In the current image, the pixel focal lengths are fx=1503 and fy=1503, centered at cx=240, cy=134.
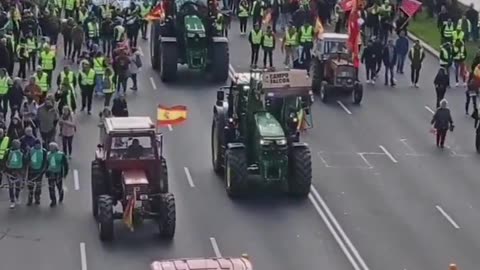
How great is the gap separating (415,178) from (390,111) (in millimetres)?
6757

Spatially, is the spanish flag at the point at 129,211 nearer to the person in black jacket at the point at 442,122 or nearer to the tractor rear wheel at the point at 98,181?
the tractor rear wheel at the point at 98,181

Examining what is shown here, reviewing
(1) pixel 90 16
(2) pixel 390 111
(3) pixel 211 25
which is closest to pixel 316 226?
(2) pixel 390 111

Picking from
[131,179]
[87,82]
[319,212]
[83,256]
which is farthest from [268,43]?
→ [83,256]

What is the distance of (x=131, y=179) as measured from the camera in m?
30.9

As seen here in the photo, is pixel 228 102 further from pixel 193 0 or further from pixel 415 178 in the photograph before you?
pixel 193 0

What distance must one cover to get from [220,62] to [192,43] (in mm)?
1025

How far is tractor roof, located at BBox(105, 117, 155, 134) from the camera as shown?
1231 inches

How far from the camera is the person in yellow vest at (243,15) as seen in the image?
52531 mm

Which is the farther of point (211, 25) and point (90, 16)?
point (90, 16)

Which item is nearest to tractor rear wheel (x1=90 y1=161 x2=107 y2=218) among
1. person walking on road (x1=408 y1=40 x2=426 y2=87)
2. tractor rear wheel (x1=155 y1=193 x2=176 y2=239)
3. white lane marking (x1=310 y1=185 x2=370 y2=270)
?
tractor rear wheel (x1=155 y1=193 x2=176 y2=239)

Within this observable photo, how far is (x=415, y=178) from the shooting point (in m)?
36.6

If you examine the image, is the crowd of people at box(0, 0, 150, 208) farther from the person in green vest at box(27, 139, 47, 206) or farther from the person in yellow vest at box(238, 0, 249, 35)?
the person in yellow vest at box(238, 0, 249, 35)

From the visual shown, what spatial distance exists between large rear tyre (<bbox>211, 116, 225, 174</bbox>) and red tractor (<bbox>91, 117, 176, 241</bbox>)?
3.80 m

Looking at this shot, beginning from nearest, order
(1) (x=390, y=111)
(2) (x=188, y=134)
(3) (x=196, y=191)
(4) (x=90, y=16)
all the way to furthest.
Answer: (3) (x=196, y=191)
(2) (x=188, y=134)
(1) (x=390, y=111)
(4) (x=90, y=16)
